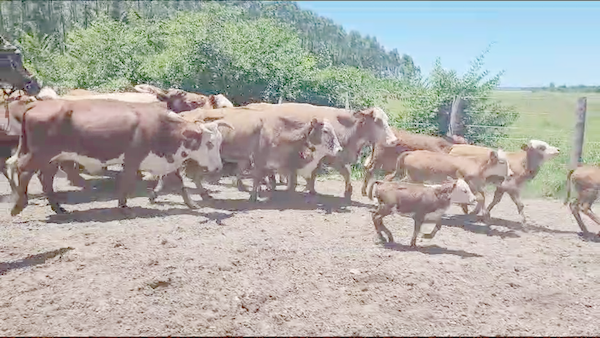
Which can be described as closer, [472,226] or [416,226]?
[416,226]

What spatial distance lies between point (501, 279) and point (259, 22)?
16.1 m

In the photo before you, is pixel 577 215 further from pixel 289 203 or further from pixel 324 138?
pixel 289 203

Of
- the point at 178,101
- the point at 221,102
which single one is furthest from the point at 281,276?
the point at 178,101

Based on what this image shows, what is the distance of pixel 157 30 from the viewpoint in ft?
79.0

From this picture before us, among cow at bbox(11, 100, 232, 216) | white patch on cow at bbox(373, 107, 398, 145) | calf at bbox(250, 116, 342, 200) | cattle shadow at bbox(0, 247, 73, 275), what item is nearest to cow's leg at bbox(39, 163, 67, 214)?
cow at bbox(11, 100, 232, 216)

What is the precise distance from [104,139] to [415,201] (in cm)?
468

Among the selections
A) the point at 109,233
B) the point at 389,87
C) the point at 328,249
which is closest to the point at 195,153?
the point at 109,233

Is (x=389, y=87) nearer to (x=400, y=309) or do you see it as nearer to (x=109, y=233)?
(x=109, y=233)

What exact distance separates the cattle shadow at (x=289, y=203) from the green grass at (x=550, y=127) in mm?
3821

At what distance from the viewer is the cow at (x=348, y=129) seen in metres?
11.5

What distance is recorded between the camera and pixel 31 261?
7035mm

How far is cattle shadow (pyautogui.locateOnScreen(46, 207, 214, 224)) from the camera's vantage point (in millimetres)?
9266

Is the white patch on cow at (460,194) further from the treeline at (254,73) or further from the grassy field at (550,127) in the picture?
the treeline at (254,73)

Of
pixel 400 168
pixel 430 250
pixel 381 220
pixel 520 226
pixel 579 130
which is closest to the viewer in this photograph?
pixel 430 250
